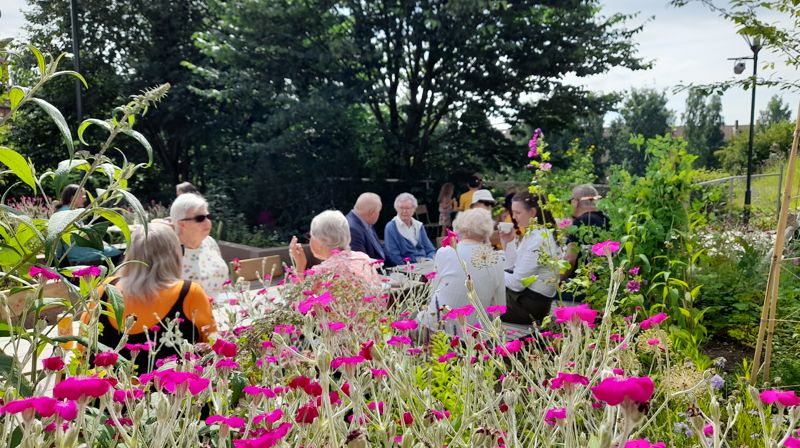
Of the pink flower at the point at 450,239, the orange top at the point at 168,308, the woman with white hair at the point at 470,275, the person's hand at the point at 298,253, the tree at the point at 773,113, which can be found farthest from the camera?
the tree at the point at 773,113

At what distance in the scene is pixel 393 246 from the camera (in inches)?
242

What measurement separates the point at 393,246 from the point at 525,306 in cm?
220

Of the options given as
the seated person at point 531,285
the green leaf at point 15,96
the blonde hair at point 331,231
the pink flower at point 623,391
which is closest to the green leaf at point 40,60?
the green leaf at point 15,96

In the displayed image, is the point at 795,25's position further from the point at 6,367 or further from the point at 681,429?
the point at 6,367

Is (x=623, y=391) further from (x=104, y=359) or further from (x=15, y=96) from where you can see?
(x=15, y=96)

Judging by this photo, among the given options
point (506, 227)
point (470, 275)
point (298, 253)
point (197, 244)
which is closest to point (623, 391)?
point (470, 275)

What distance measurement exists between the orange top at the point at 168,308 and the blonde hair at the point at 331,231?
1394mm

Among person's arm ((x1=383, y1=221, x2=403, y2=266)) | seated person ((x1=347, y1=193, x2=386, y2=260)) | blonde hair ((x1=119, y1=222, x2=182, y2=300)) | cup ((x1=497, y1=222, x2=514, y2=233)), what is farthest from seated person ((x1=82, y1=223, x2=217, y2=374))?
cup ((x1=497, y1=222, x2=514, y2=233))

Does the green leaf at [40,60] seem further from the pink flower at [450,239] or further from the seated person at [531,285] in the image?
the seated person at [531,285]

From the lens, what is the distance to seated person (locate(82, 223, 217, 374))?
8.39ft

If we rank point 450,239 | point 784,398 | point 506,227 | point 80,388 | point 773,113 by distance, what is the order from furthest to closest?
point 773,113
point 506,227
point 450,239
point 784,398
point 80,388

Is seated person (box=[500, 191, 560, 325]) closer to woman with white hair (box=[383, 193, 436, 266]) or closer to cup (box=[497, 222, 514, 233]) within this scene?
cup (box=[497, 222, 514, 233])

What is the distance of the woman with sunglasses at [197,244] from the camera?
400 centimetres

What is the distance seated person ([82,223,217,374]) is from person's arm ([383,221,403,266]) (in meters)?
3.48
